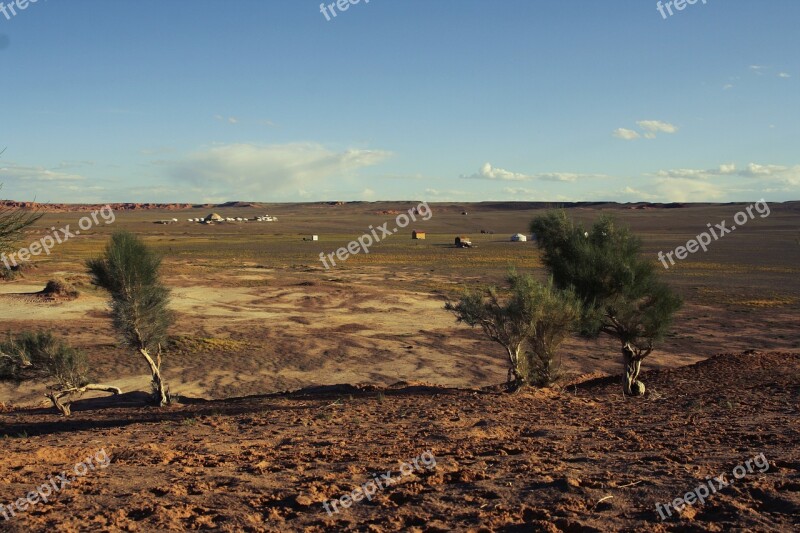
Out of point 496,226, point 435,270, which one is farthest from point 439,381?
point 496,226

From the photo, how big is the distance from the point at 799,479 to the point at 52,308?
114 ft

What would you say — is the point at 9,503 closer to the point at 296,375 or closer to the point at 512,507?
the point at 512,507

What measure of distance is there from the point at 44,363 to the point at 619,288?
45.8 feet

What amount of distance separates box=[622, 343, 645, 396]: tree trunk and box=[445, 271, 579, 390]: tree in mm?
1987

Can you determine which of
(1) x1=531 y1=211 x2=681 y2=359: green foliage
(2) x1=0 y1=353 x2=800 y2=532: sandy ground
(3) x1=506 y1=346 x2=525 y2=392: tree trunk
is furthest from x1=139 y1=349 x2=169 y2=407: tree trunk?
(1) x1=531 y1=211 x2=681 y2=359: green foliage

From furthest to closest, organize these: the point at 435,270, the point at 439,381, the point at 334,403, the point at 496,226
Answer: the point at 496,226 → the point at 435,270 → the point at 439,381 → the point at 334,403

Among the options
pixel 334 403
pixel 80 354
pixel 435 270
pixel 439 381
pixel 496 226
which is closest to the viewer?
pixel 334 403

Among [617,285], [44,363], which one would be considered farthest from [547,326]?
[44,363]

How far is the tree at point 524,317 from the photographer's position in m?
13.8

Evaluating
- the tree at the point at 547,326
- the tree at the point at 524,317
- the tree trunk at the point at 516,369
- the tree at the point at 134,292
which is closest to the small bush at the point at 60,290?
the tree at the point at 134,292

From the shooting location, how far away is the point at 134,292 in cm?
1562

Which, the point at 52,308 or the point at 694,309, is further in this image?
the point at 694,309

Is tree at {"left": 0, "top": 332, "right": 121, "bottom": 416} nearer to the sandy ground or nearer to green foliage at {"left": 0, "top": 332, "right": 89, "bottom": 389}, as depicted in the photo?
green foliage at {"left": 0, "top": 332, "right": 89, "bottom": 389}

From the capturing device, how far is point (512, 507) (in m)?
6.02
